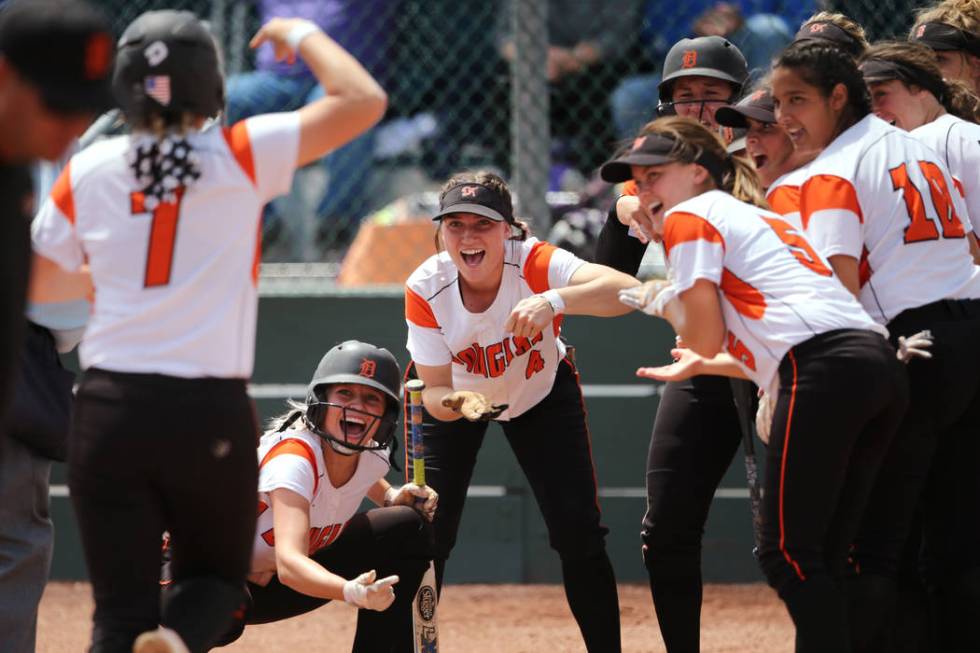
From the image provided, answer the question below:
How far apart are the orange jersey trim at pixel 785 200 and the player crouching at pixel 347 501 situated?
1.34 m

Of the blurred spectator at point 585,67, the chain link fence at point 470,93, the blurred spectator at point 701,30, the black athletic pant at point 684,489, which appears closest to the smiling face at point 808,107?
the black athletic pant at point 684,489

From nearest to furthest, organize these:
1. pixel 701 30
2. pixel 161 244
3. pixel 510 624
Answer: pixel 161 244, pixel 510 624, pixel 701 30

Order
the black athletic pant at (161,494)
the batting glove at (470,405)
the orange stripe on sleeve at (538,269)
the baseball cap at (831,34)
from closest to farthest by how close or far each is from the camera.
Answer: the black athletic pant at (161,494)
the batting glove at (470,405)
the baseball cap at (831,34)
the orange stripe on sleeve at (538,269)

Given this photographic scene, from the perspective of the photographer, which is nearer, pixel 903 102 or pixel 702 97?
pixel 903 102

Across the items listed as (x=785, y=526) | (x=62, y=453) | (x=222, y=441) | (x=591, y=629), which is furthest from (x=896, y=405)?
(x=62, y=453)

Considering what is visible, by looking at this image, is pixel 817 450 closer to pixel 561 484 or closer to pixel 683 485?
pixel 683 485

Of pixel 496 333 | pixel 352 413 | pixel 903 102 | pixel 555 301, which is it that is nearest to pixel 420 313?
pixel 496 333

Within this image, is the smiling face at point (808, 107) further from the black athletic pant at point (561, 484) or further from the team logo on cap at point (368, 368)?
the team logo on cap at point (368, 368)

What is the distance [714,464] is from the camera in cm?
427

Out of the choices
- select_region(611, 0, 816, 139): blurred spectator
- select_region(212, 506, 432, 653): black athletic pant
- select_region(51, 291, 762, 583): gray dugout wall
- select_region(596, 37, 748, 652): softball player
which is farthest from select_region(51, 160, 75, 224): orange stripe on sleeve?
select_region(611, 0, 816, 139): blurred spectator

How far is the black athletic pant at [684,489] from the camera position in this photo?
13.9 feet

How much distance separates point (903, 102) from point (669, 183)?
1006 millimetres

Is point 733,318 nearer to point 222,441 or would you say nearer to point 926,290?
point 926,290

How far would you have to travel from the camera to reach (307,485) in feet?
13.3
